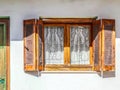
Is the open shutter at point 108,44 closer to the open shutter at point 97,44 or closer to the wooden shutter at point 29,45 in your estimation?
the open shutter at point 97,44

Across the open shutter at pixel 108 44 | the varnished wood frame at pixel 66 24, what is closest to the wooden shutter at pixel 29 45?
the varnished wood frame at pixel 66 24

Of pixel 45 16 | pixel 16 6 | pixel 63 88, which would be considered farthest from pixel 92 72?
pixel 16 6

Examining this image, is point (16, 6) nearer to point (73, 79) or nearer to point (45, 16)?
point (45, 16)

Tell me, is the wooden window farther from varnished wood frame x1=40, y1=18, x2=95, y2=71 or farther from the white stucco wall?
the white stucco wall

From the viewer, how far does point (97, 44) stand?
5.77 meters

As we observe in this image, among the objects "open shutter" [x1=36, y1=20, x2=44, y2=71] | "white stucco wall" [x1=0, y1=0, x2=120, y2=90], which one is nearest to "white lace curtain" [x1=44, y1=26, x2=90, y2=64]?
"open shutter" [x1=36, y1=20, x2=44, y2=71]

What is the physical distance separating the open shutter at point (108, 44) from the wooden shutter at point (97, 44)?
94 millimetres

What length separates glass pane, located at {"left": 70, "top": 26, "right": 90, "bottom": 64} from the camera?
5934 millimetres

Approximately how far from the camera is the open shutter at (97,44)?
5711mm

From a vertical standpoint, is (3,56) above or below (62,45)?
below

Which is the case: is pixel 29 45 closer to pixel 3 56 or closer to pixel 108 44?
pixel 3 56

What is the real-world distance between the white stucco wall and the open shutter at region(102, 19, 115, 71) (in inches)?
8.8

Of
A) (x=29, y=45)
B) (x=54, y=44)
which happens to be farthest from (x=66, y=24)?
(x=29, y=45)

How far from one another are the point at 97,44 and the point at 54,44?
81 cm
